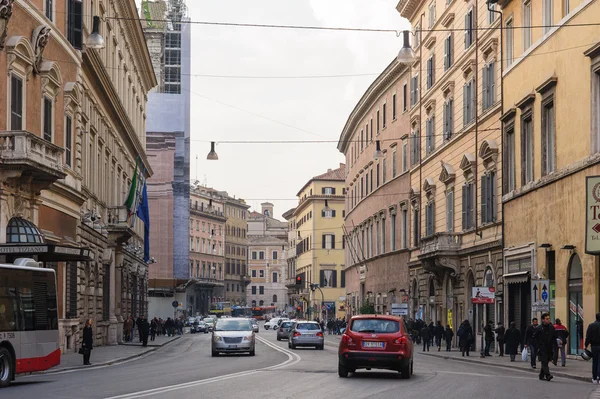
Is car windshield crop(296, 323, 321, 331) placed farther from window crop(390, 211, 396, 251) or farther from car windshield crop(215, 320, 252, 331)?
window crop(390, 211, 396, 251)

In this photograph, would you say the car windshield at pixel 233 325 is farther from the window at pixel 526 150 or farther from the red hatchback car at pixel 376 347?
the red hatchback car at pixel 376 347

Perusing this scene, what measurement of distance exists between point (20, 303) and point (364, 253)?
59.4 metres

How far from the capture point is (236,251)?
6762 inches

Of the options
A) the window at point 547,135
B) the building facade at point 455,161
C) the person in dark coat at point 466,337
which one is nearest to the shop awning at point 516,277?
the building facade at point 455,161

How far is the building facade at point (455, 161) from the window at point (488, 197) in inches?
1.7

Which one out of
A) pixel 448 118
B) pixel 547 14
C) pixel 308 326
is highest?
pixel 547 14

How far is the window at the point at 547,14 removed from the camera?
Answer: 121 ft

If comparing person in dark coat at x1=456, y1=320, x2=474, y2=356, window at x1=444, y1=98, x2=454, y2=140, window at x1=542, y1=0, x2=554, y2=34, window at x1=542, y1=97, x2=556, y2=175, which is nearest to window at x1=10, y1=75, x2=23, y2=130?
window at x1=542, y1=97, x2=556, y2=175

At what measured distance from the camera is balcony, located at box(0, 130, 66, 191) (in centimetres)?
2922

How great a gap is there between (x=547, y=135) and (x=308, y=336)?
1710 centimetres

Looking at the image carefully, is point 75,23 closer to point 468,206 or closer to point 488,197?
point 488,197

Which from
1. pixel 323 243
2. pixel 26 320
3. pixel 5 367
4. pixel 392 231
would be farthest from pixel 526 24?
pixel 323 243

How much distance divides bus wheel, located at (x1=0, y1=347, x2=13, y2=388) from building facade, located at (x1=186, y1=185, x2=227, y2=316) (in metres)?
114

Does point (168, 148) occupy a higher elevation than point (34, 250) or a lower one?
higher
